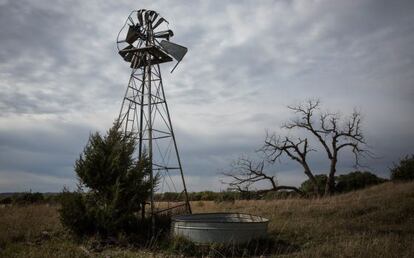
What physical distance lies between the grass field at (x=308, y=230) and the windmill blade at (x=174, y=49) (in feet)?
28.1

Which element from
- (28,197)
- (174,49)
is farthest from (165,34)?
(28,197)

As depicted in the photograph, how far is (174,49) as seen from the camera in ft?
58.6

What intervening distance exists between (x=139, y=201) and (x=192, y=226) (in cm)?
265

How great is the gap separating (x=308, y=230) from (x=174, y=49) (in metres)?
9.69

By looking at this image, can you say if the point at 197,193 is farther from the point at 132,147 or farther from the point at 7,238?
the point at 7,238

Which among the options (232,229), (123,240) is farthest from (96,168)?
(232,229)

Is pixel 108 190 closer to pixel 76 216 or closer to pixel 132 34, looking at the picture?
pixel 76 216

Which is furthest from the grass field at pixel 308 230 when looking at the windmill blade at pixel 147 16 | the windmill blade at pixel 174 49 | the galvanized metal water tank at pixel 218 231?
the windmill blade at pixel 147 16

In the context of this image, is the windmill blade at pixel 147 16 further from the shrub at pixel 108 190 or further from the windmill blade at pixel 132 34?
the shrub at pixel 108 190

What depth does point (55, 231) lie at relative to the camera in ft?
47.0

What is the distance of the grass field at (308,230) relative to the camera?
9.24m

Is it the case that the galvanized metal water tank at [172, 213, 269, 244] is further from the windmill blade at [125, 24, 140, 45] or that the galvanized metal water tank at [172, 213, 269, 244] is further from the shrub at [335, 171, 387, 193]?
the shrub at [335, 171, 387, 193]

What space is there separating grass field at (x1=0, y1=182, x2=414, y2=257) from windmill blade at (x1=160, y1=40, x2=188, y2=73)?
857 centimetres

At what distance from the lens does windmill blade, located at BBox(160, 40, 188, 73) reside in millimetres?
17734
